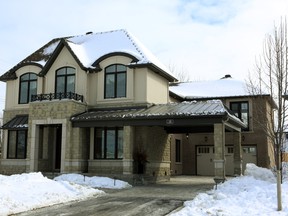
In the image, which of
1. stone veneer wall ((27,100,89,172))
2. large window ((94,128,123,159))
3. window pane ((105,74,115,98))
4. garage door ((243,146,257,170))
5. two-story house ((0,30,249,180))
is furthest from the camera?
garage door ((243,146,257,170))

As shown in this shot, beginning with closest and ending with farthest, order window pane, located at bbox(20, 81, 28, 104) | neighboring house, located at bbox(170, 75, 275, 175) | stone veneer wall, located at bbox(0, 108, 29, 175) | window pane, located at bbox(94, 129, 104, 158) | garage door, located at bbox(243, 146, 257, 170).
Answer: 1. window pane, located at bbox(94, 129, 104, 158)
2. stone veneer wall, located at bbox(0, 108, 29, 175)
3. window pane, located at bbox(20, 81, 28, 104)
4. neighboring house, located at bbox(170, 75, 275, 175)
5. garage door, located at bbox(243, 146, 257, 170)

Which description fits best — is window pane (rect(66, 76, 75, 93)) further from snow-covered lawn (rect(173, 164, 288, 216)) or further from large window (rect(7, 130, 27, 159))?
snow-covered lawn (rect(173, 164, 288, 216))

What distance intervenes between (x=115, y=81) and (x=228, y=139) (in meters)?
11.2

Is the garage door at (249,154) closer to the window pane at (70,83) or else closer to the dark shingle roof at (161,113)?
the dark shingle roof at (161,113)

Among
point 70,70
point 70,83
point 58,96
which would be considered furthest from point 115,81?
point 58,96

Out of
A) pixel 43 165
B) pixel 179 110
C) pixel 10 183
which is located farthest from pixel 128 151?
pixel 10 183

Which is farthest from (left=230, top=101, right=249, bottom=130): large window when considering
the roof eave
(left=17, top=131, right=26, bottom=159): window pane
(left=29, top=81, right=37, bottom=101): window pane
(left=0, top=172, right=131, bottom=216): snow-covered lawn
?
(left=0, top=172, right=131, bottom=216): snow-covered lawn

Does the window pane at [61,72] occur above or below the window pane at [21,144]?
above

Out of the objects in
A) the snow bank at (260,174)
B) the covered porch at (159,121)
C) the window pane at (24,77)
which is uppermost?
the window pane at (24,77)

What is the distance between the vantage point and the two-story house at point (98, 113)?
21219 millimetres

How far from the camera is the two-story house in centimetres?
2122

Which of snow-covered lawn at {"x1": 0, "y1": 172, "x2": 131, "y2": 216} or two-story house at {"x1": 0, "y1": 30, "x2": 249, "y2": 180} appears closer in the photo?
snow-covered lawn at {"x1": 0, "y1": 172, "x2": 131, "y2": 216}

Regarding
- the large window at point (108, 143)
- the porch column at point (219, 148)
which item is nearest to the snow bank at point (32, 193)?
the porch column at point (219, 148)

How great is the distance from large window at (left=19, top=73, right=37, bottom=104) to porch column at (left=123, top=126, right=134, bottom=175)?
8.32 m
